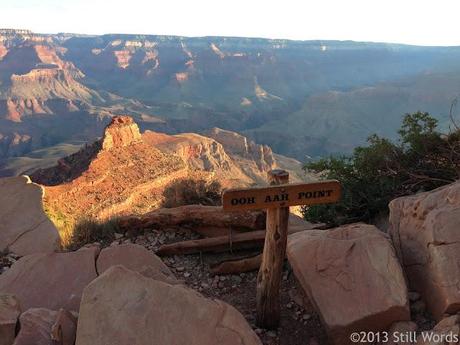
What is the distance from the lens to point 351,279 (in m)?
4.78

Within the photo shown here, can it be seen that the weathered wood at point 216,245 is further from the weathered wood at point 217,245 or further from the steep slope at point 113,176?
the steep slope at point 113,176

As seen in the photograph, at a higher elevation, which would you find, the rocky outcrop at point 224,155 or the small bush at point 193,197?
the small bush at point 193,197

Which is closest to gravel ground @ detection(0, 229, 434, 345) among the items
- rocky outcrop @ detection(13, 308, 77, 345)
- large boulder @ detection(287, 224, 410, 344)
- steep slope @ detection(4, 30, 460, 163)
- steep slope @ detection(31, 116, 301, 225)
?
large boulder @ detection(287, 224, 410, 344)

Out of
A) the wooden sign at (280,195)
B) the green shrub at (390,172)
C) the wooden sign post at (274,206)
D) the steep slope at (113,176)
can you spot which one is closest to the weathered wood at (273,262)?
the wooden sign post at (274,206)

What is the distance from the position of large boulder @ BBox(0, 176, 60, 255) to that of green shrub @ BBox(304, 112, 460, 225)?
481 cm

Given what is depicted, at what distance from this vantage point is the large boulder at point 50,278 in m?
5.30

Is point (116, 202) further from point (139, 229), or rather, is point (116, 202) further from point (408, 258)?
point (408, 258)

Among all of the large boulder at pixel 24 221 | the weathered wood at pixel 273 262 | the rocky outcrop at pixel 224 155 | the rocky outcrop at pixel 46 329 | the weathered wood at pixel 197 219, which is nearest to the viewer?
the rocky outcrop at pixel 46 329

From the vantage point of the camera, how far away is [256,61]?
171 metres

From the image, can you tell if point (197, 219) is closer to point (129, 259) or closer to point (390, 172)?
point (129, 259)

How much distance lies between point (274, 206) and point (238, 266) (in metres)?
1.90

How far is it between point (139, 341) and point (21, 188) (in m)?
8.20

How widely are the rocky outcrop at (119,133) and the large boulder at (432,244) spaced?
22.7m

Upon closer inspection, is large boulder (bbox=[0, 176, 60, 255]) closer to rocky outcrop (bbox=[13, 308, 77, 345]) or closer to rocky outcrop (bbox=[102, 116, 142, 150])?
rocky outcrop (bbox=[13, 308, 77, 345])
